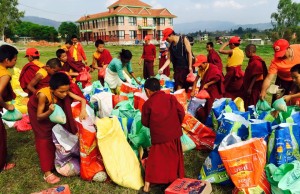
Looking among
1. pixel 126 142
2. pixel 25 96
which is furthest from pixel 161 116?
pixel 25 96

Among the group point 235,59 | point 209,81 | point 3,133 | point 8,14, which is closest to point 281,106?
point 209,81

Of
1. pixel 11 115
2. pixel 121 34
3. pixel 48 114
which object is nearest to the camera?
pixel 48 114

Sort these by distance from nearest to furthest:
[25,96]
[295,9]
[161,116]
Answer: [161,116], [25,96], [295,9]

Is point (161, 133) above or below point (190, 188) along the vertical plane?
above

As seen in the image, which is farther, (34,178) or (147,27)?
(147,27)

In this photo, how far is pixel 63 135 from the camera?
3381 millimetres

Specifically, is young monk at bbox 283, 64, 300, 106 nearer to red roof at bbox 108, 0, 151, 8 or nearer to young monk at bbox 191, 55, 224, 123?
young monk at bbox 191, 55, 224, 123

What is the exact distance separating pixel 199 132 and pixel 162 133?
45.4 inches

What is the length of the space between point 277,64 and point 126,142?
2257 millimetres

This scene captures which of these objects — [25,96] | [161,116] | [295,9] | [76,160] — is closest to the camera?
[161,116]

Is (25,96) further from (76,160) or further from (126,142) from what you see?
(126,142)

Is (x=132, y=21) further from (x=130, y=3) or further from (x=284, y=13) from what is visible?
(x=284, y=13)

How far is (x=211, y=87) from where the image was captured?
4719mm

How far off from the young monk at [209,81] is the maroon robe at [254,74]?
1.84ft
